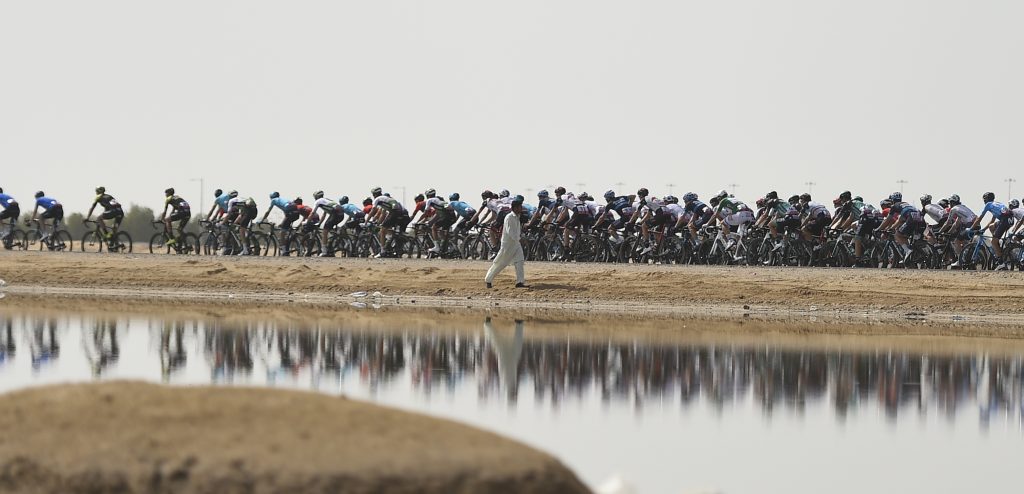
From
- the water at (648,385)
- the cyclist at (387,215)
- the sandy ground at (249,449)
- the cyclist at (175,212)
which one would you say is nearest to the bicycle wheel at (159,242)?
the cyclist at (175,212)

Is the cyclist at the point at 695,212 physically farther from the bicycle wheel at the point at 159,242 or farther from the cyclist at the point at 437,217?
the bicycle wheel at the point at 159,242

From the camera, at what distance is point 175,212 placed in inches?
1962

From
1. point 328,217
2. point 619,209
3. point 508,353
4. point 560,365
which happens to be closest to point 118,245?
point 328,217

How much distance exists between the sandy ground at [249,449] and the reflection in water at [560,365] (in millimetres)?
7348

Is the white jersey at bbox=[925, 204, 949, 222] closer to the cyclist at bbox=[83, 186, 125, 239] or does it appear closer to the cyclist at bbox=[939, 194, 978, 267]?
the cyclist at bbox=[939, 194, 978, 267]

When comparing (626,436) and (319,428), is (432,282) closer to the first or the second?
(626,436)

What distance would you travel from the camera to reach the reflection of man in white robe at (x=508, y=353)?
60.3 ft

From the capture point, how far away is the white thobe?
3541cm

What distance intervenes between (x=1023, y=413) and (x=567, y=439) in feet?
17.8

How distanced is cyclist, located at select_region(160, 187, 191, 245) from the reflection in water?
2267 centimetres

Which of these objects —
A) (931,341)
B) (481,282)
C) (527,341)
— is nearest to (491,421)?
(527,341)

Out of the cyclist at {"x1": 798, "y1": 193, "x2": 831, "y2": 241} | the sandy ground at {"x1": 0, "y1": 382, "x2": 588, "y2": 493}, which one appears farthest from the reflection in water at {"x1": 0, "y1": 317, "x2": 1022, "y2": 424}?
the cyclist at {"x1": 798, "y1": 193, "x2": 831, "y2": 241}

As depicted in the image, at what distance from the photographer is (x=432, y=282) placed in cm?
3850

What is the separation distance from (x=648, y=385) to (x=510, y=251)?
56.0 feet
